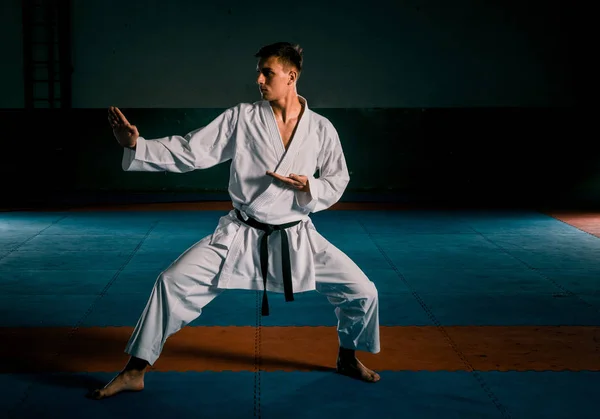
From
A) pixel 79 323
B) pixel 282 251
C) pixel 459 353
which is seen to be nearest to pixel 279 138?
pixel 282 251

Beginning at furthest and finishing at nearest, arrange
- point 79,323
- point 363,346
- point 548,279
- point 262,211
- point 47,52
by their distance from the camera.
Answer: point 47,52 → point 548,279 → point 79,323 → point 363,346 → point 262,211

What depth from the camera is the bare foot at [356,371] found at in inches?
141

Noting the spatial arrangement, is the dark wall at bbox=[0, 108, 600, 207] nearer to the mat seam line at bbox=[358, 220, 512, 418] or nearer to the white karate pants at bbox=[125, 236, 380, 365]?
the mat seam line at bbox=[358, 220, 512, 418]

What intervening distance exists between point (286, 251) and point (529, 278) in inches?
118

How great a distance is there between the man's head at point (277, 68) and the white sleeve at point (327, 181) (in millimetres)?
325

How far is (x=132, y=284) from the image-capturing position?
219 inches

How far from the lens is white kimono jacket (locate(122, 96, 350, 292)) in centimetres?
346

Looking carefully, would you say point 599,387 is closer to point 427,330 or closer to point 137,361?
point 427,330

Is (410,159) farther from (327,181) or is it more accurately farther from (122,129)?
(122,129)

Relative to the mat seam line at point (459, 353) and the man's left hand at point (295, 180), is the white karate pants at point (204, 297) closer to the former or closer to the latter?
the man's left hand at point (295, 180)

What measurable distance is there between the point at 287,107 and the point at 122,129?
79cm

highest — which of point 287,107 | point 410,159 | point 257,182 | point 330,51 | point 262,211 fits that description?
point 330,51

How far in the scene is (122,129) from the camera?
128 inches

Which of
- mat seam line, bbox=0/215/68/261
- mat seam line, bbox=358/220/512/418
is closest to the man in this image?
mat seam line, bbox=358/220/512/418
